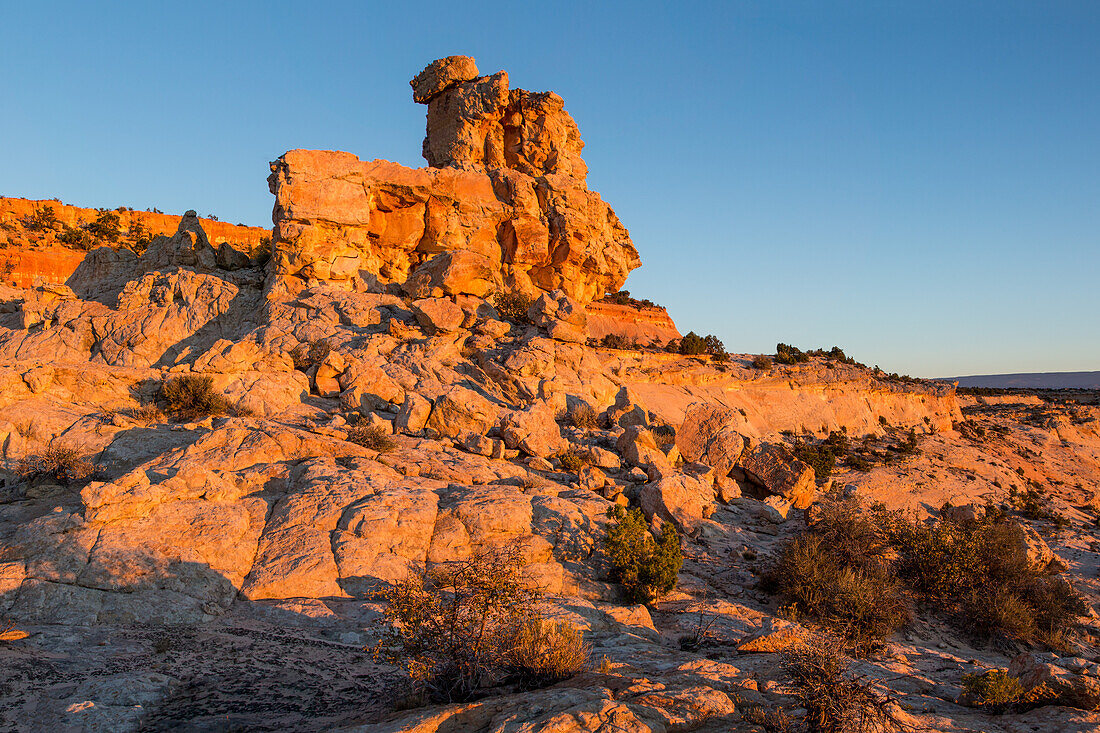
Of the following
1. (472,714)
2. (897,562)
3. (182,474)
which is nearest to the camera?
(472,714)

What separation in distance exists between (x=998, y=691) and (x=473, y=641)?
18.3ft

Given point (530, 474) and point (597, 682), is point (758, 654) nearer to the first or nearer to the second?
point (597, 682)

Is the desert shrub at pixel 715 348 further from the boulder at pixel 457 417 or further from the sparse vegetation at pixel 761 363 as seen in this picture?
the boulder at pixel 457 417

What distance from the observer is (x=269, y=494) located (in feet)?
35.4

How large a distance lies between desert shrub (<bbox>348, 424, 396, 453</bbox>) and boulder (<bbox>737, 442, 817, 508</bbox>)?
31.2ft

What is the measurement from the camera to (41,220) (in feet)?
161

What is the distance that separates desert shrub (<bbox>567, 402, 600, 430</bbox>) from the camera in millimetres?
17906

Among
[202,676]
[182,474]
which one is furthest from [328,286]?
[202,676]

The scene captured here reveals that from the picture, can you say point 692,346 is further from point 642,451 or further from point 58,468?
point 58,468

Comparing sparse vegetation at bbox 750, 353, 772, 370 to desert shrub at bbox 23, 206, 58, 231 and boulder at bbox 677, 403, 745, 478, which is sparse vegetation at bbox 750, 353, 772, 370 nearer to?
boulder at bbox 677, 403, 745, 478

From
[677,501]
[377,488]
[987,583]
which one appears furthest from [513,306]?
[987,583]

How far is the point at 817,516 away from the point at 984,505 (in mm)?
14907

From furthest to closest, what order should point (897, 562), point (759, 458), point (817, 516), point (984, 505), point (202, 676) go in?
1. point (984, 505)
2. point (759, 458)
3. point (817, 516)
4. point (897, 562)
5. point (202, 676)

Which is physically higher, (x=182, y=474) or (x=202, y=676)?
(x=182, y=474)
